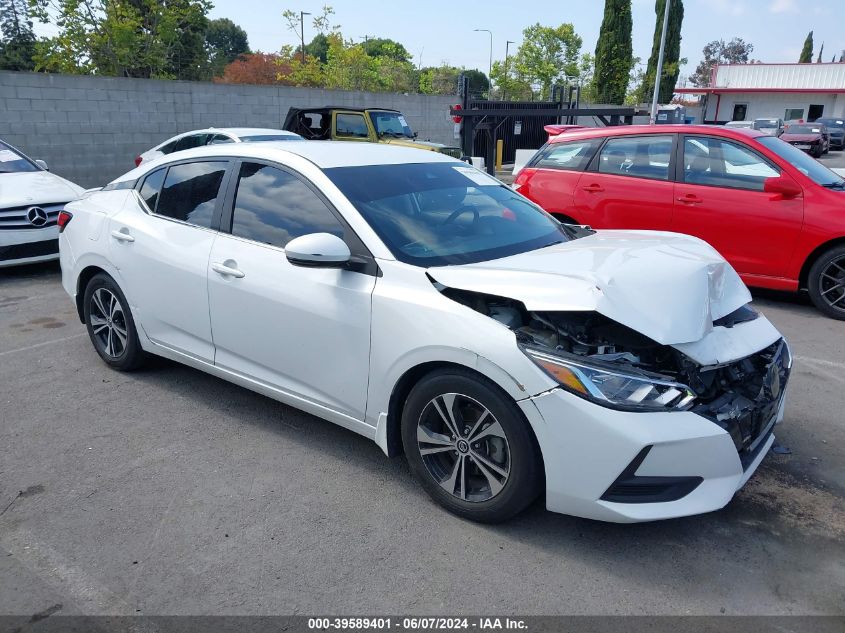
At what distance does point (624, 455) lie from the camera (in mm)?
2639

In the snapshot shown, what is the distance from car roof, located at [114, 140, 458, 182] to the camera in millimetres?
3900

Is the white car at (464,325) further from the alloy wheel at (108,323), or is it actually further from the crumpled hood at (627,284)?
the alloy wheel at (108,323)

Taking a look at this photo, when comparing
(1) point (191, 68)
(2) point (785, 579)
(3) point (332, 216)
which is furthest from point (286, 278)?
(1) point (191, 68)

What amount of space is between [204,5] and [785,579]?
2245cm

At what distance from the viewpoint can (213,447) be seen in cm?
390

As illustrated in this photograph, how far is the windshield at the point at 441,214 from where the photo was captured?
3467 millimetres

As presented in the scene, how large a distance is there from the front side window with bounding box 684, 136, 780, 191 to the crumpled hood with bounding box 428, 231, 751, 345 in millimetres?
3466

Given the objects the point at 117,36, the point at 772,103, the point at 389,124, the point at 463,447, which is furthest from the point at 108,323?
the point at 772,103

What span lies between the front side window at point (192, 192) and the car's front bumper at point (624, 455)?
8.04 ft

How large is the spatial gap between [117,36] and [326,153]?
18.0 metres

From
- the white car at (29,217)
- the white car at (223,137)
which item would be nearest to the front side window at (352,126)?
the white car at (223,137)

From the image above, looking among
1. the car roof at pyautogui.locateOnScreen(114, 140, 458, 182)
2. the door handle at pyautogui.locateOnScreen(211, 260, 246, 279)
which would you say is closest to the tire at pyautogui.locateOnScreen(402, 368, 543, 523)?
the door handle at pyautogui.locateOnScreen(211, 260, 246, 279)

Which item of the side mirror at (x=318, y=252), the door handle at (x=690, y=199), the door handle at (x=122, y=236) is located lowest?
the door handle at (x=122, y=236)

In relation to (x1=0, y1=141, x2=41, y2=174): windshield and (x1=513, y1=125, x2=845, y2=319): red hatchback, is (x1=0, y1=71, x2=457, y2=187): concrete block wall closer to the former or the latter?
(x1=0, y1=141, x2=41, y2=174): windshield
